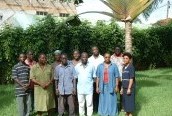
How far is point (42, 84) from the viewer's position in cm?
1023

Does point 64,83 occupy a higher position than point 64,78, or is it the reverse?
point 64,78

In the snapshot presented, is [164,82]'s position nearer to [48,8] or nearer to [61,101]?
[61,101]

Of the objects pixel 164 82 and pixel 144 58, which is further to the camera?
pixel 144 58

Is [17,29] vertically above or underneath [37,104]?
above

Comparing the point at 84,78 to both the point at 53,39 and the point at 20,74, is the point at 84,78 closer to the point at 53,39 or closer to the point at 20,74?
the point at 20,74

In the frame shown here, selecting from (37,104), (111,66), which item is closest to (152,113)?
(111,66)

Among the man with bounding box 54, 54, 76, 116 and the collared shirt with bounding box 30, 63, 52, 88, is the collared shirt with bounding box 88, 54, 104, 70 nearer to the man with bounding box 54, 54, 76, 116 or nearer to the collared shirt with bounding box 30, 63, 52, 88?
the man with bounding box 54, 54, 76, 116

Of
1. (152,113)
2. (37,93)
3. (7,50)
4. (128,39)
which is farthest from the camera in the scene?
(7,50)

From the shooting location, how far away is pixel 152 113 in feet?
36.5

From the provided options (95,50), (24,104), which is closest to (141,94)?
(95,50)

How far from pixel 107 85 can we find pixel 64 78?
1.08 metres

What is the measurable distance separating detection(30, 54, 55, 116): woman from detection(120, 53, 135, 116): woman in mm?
1838

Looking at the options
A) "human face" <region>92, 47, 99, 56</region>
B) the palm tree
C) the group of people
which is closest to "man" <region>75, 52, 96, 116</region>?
the group of people

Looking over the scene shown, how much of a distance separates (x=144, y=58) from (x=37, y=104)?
46.2 ft
